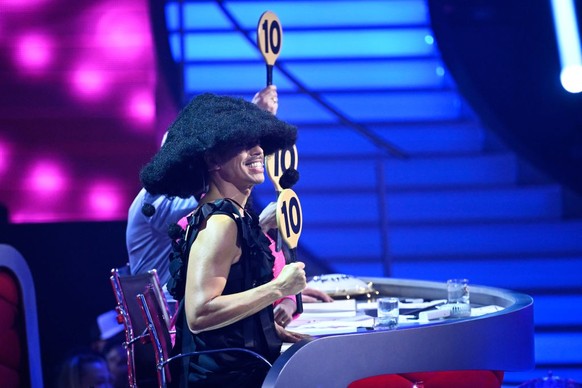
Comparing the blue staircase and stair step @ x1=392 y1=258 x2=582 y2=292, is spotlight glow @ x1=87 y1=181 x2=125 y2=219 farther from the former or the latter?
stair step @ x1=392 y1=258 x2=582 y2=292

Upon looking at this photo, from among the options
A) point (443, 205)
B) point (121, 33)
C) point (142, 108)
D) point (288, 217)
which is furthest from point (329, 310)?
point (443, 205)

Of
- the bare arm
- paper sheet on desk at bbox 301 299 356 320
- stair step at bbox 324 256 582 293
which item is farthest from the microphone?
stair step at bbox 324 256 582 293

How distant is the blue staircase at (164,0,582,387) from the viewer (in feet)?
19.2

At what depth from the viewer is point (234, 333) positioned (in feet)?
7.35

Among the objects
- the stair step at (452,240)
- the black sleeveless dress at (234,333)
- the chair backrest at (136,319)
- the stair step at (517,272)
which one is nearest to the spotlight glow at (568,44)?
Answer: the stair step at (452,240)

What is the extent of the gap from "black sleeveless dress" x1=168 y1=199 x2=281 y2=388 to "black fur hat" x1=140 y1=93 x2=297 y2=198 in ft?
0.45

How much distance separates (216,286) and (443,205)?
4.09 metres

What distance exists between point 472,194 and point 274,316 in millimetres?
3740

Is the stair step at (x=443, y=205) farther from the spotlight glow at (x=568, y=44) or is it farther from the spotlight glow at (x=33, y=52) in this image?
the spotlight glow at (x=33, y=52)

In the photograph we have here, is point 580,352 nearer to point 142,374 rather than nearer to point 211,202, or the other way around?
point 142,374

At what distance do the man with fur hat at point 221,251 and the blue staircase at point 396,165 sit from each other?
3.32 metres

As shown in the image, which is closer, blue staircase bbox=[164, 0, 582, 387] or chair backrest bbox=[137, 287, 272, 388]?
chair backrest bbox=[137, 287, 272, 388]

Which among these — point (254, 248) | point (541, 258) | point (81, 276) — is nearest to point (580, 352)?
point (541, 258)

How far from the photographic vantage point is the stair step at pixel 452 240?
5.88m
